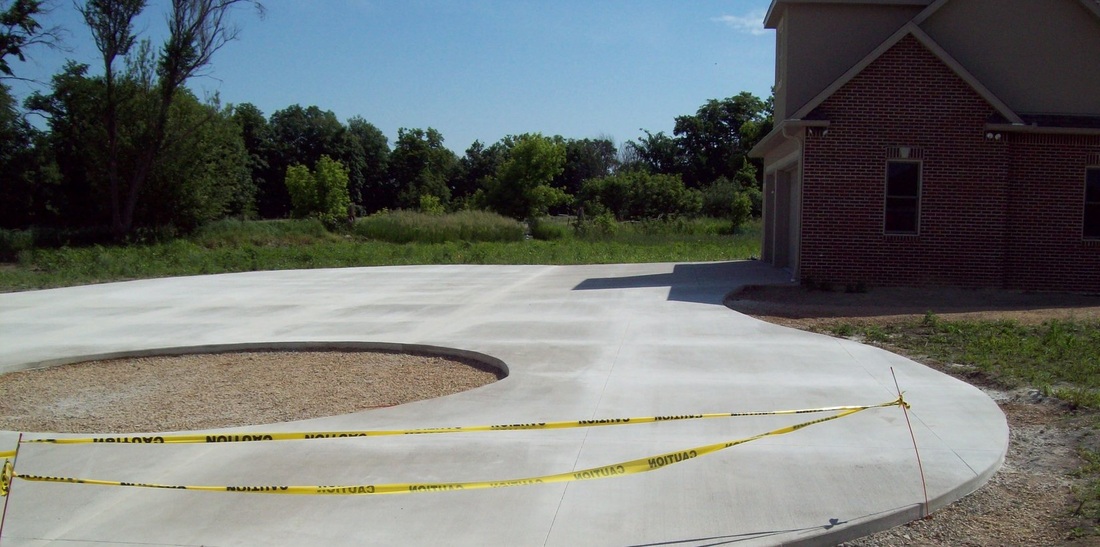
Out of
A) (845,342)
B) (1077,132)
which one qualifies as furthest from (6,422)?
(1077,132)

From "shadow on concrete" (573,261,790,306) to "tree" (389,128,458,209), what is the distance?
58.9m

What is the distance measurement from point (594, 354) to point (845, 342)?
11.3ft

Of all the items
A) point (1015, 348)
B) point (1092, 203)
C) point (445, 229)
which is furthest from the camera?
point (445, 229)

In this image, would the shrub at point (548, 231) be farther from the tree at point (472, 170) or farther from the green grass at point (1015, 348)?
the tree at point (472, 170)

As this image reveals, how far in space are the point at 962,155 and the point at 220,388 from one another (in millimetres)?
14072

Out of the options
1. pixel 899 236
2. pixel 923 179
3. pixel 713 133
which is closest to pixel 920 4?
pixel 923 179

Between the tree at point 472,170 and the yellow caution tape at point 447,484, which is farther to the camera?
the tree at point 472,170

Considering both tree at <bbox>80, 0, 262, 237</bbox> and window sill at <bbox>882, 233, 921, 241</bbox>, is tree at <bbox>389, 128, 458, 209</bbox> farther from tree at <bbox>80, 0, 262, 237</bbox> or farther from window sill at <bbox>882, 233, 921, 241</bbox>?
window sill at <bbox>882, 233, 921, 241</bbox>

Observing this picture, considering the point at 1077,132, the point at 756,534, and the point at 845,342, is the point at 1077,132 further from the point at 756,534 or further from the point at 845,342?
the point at 756,534

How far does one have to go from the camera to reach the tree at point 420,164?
7806cm

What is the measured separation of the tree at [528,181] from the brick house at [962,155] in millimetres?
40306

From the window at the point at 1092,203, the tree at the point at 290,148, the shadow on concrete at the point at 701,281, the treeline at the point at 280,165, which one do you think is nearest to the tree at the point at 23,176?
the treeline at the point at 280,165

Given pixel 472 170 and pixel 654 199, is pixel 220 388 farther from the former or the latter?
pixel 472 170

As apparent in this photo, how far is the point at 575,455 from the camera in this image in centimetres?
633
